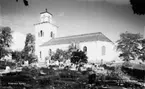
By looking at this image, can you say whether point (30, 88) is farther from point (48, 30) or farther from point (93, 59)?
point (48, 30)

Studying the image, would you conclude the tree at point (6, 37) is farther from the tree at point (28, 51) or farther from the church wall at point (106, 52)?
the church wall at point (106, 52)

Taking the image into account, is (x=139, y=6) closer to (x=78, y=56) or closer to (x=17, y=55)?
(x=78, y=56)

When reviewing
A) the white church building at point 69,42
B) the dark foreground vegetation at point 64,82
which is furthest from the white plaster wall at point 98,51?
the dark foreground vegetation at point 64,82

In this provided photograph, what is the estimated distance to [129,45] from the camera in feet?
75.9

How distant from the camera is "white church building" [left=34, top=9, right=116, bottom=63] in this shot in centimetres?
2909

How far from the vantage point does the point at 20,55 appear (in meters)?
24.4

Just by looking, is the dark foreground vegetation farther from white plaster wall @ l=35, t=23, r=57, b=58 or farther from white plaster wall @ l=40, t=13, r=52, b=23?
white plaster wall @ l=40, t=13, r=52, b=23

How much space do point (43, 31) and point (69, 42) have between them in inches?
429

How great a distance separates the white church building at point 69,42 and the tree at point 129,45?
17.4 ft

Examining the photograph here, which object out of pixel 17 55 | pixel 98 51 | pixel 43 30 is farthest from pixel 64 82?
pixel 43 30

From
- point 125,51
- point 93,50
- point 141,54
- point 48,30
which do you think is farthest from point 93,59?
point 48,30

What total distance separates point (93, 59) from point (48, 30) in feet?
54.8

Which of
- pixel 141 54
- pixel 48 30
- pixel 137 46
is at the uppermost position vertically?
pixel 48 30

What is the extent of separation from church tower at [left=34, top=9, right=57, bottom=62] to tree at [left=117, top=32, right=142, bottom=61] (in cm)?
2134
